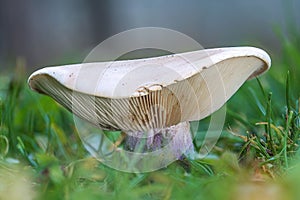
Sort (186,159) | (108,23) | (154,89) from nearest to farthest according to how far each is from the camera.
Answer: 1. (154,89)
2. (186,159)
3. (108,23)

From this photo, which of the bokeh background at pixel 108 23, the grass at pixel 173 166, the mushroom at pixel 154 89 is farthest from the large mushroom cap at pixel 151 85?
the bokeh background at pixel 108 23

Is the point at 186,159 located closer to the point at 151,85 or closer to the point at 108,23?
the point at 151,85

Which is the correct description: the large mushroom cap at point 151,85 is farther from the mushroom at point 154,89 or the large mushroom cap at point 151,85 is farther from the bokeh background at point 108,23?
the bokeh background at point 108,23

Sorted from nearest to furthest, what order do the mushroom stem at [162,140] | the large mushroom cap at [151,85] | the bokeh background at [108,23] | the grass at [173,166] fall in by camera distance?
the grass at [173,166]
the large mushroom cap at [151,85]
the mushroom stem at [162,140]
the bokeh background at [108,23]

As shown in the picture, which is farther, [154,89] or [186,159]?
[186,159]

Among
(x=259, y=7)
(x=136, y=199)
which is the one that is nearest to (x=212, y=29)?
(x=259, y=7)

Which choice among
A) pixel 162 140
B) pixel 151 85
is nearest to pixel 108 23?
pixel 162 140

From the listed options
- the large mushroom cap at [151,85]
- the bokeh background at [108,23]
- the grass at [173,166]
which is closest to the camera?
the grass at [173,166]
